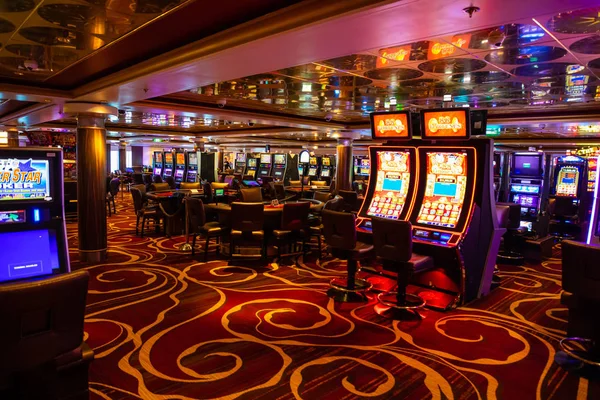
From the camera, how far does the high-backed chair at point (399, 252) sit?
4324mm

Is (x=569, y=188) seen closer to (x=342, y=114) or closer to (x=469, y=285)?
(x=342, y=114)

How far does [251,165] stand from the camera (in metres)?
18.0

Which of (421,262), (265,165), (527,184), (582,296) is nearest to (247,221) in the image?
(421,262)

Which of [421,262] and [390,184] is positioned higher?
[390,184]

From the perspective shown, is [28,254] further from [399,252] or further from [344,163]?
[344,163]

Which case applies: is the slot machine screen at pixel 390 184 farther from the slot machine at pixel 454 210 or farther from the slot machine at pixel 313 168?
the slot machine at pixel 313 168

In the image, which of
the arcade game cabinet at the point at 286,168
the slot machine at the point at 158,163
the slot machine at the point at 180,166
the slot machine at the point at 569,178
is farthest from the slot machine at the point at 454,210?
the slot machine at the point at 158,163

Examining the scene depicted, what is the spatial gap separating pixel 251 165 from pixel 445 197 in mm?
13399

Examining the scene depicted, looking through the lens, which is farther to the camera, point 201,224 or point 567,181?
point 567,181

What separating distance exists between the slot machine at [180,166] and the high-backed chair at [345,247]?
12.3 meters

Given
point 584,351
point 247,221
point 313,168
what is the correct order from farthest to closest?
1. point 313,168
2. point 247,221
3. point 584,351

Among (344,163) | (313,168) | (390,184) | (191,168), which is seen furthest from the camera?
(313,168)

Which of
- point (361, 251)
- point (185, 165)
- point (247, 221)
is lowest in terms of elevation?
point (361, 251)

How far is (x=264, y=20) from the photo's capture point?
331 cm
